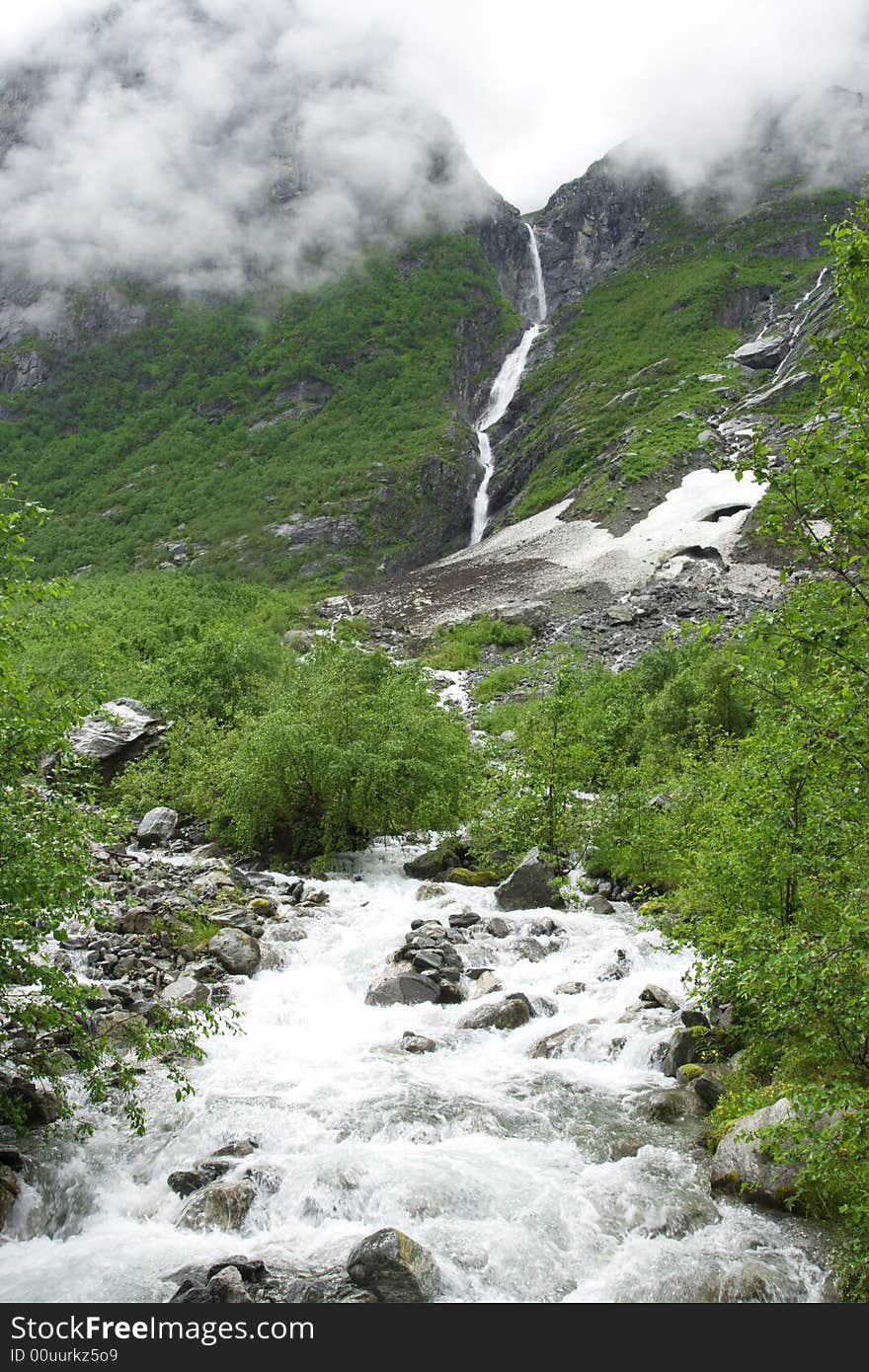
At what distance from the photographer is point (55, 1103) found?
9367 mm

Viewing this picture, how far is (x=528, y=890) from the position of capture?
17.7 m

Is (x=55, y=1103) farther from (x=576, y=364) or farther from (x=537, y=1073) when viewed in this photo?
(x=576, y=364)

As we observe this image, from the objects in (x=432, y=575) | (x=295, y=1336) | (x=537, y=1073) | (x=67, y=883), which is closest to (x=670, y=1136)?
(x=537, y=1073)

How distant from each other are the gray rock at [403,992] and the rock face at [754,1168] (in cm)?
545

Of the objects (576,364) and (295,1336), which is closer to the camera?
(295,1336)

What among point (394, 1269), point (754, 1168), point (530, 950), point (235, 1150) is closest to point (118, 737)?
point (530, 950)

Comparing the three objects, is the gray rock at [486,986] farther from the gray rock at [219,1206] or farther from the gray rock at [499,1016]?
the gray rock at [219,1206]

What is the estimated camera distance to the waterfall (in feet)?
295

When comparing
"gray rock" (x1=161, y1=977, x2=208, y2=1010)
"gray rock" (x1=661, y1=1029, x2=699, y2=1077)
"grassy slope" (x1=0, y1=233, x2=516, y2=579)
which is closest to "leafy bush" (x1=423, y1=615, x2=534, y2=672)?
"grassy slope" (x1=0, y1=233, x2=516, y2=579)

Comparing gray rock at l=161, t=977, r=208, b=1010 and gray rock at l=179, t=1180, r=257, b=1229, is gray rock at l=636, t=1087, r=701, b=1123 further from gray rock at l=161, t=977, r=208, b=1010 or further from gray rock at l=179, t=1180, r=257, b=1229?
gray rock at l=161, t=977, r=208, b=1010

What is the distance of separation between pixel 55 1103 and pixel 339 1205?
3302mm

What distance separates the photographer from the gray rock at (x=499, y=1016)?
1242cm

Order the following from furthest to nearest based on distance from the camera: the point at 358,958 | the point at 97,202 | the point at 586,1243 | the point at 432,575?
the point at 97,202, the point at 432,575, the point at 358,958, the point at 586,1243

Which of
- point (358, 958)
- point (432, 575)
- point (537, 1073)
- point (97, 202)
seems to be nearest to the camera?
point (537, 1073)
